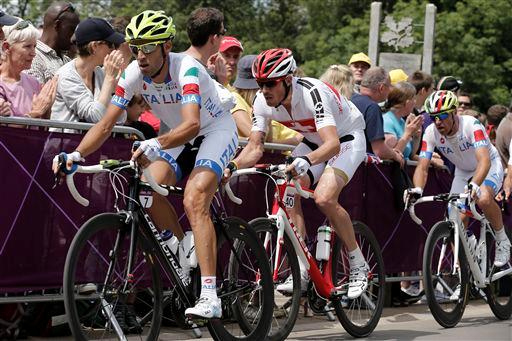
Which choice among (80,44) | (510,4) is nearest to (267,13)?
(510,4)

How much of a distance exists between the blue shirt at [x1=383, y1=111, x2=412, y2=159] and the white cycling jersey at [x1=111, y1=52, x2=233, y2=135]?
4.06 m

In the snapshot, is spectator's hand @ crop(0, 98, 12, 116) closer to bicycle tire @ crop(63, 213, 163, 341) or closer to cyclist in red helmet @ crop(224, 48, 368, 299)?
bicycle tire @ crop(63, 213, 163, 341)

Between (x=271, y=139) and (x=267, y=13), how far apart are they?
42.9 meters

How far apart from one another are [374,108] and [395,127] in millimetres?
1075

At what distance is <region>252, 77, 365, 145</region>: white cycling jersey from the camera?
350 inches

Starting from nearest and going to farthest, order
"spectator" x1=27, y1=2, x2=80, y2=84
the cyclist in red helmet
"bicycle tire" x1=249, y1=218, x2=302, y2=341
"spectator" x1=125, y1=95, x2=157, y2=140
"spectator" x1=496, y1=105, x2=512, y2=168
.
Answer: "bicycle tire" x1=249, y1=218, x2=302, y2=341, the cyclist in red helmet, "spectator" x1=125, y1=95, x2=157, y2=140, "spectator" x1=27, y1=2, x2=80, y2=84, "spectator" x1=496, y1=105, x2=512, y2=168

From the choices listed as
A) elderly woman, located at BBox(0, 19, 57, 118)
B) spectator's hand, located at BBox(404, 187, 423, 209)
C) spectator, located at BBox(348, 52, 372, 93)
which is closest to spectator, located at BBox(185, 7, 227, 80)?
elderly woman, located at BBox(0, 19, 57, 118)

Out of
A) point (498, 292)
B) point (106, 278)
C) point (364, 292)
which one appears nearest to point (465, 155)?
point (498, 292)

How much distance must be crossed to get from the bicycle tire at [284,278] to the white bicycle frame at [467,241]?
6.91 ft

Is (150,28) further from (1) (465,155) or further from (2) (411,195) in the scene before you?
(1) (465,155)

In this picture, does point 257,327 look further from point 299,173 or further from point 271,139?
point 271,139

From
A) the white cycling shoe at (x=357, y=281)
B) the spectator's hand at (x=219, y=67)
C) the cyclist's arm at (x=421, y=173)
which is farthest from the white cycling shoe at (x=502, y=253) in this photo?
the spectator's hand at (x=219, y=67)

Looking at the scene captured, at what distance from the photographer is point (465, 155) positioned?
38.0ft

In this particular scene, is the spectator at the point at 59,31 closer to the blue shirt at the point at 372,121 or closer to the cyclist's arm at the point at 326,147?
the cyclist's arm at the point at 326,147
